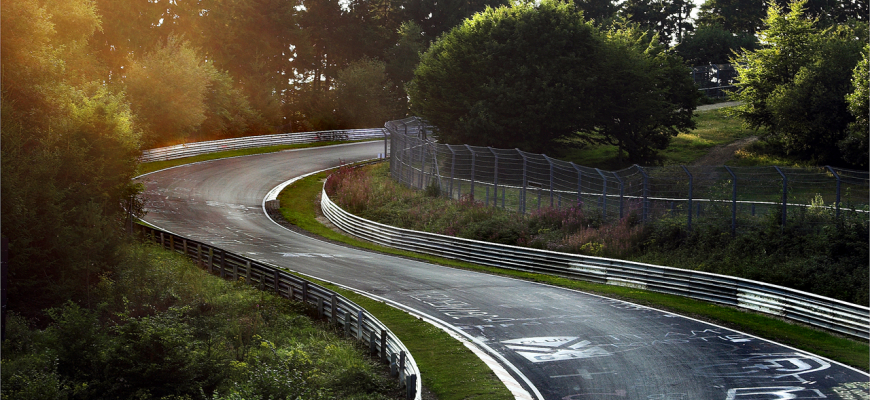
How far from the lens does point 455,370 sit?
14.1m

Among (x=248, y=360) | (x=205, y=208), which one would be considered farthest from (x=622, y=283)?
(x=205, y=208)

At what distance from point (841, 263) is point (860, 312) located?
11.2 ft

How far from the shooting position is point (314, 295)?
20016 millimetres

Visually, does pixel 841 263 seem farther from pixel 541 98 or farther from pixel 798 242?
pixel 541 98

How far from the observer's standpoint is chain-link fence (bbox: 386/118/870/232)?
Result: 20.5 metres

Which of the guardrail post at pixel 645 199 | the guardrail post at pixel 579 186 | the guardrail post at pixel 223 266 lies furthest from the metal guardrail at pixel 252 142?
the guardrail post at pixel 645 199

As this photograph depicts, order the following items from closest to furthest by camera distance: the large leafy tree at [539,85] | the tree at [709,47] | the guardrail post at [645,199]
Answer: the guardrail post at [645,199], the large leafy tree at [539,85], the tree at [709,47]

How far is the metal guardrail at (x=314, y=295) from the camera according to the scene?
1384 cm

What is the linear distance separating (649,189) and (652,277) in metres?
4.58

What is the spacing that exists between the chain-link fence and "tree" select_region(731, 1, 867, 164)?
14.0 m

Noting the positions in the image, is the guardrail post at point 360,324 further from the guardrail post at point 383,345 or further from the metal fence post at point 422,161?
the metal fence post at point 422,161

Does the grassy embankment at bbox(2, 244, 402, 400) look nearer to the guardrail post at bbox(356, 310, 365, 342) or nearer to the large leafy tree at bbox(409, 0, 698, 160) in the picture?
the guardrail post at bbox(356, 310, 365, 342)

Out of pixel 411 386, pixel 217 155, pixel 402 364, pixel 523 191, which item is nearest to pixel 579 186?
pixel 523 191

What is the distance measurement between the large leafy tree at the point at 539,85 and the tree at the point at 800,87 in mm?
6062
